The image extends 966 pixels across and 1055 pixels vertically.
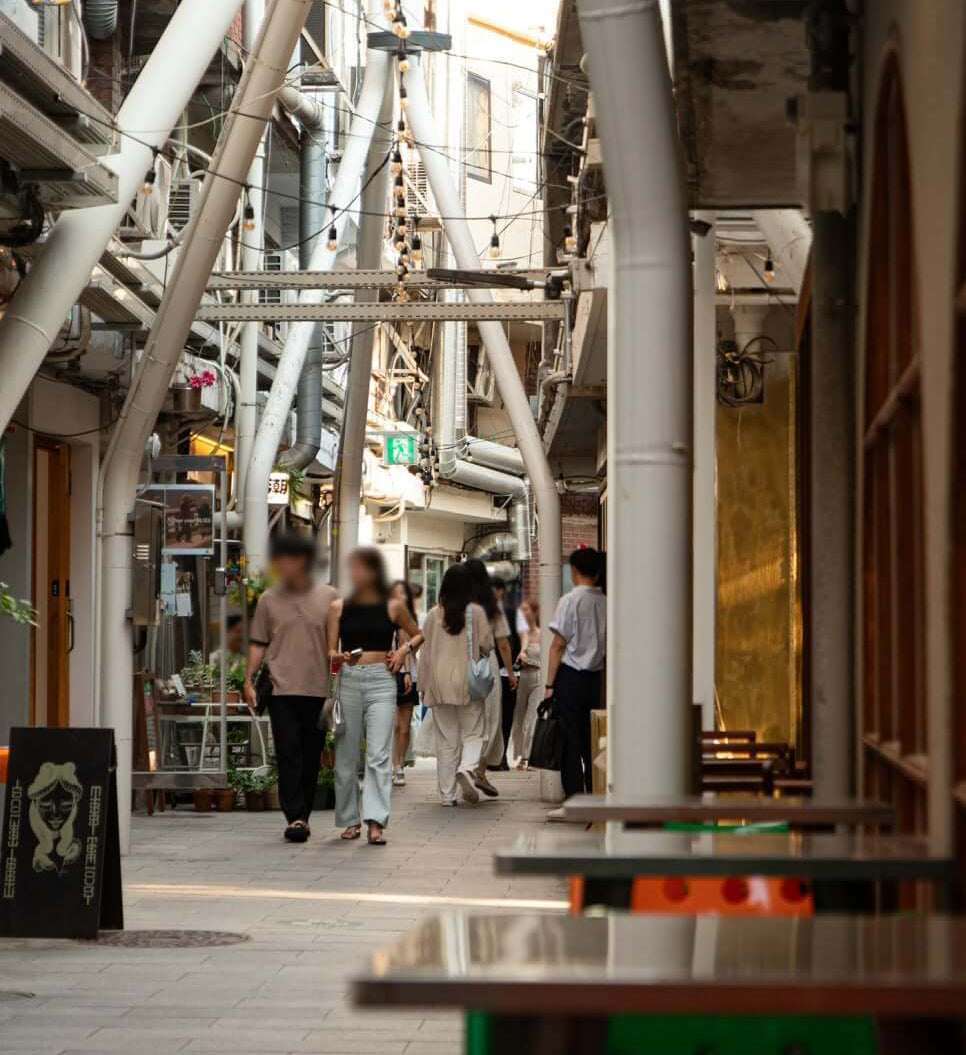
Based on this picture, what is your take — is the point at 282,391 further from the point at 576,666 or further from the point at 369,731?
the point at 369,731

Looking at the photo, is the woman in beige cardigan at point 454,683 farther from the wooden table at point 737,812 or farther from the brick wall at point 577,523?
the brick wall at point 577,523

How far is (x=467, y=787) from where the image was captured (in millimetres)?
16953

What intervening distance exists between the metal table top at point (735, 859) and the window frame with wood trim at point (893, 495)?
0.47 metres

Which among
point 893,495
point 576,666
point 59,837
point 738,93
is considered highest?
point 738,93

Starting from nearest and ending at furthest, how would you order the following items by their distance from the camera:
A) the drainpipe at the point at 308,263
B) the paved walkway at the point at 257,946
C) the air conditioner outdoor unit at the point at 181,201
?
the paved walkway at the point at 257,946 → the air conditioner outdoor unit at the point at 181,201 → the drainpipe at the point at 308,263

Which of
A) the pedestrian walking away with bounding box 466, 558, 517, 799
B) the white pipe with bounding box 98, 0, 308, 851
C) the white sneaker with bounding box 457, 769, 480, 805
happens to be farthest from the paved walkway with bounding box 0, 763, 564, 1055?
the pedestrian walking away with bounding box 466, 558, 517, 799

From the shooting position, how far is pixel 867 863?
11.2 feet

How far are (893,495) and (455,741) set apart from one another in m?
12.4

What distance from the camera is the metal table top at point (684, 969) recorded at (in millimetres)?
2256

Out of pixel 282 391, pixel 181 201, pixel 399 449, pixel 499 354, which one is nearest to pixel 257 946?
pixel 499 354

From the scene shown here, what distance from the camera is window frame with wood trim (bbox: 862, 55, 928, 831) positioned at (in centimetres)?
441

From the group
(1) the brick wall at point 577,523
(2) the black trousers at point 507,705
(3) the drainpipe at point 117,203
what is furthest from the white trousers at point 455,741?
(1) the brick wall at point 577,523

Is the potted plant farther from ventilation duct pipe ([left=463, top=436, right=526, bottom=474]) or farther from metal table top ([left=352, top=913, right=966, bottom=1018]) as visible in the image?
ventilation duct pipe ([left=463, top=436, right=526, bottom=474])

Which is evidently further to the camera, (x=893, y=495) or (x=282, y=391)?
(x=282, y=391)
